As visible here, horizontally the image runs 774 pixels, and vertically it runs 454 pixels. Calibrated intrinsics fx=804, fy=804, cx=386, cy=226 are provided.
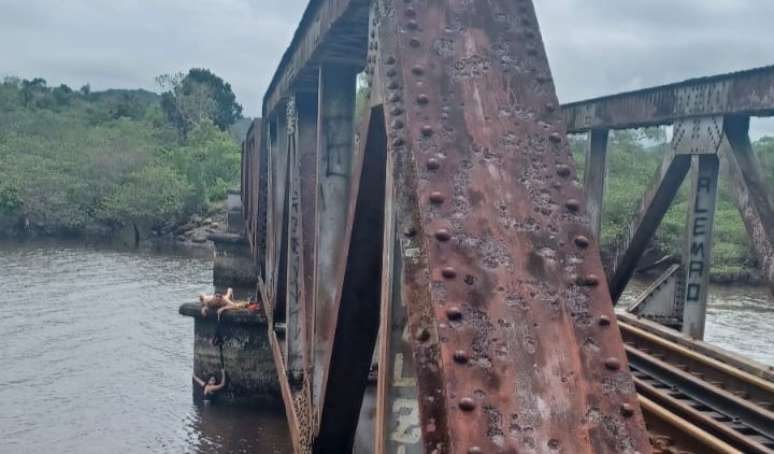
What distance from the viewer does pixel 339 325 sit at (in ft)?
10.4

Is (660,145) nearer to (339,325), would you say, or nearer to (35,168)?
(35,168)

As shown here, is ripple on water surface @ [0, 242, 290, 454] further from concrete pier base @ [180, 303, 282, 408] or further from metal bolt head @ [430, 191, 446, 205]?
metal bolt head @ [430, 191, 446, 205]

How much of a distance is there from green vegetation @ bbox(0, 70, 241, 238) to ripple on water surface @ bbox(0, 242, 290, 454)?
16.2m

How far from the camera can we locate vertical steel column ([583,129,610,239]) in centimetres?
727

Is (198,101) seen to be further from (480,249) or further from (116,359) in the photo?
(480,249)

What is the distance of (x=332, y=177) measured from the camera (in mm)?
4633

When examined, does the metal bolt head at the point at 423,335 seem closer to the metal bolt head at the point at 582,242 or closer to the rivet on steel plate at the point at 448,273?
the rivet on steel plate at the point at 448,273

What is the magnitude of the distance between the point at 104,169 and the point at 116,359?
115 ft

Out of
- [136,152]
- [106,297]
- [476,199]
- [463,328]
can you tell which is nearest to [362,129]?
[476,199]

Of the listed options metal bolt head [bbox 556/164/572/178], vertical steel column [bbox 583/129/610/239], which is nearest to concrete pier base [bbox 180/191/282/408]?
vertical steel column [bbox 583/129/610/239]

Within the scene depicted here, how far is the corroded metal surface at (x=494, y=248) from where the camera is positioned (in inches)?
65.1

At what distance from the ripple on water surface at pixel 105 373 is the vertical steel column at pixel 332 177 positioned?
853cm

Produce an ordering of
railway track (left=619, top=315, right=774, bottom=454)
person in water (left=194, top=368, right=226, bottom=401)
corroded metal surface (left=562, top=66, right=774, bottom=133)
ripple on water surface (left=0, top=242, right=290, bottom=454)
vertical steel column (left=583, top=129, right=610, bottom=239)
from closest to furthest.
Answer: corroded metal surface (left=562, top=66, right=774, bottom=133)
railway track (left=619, top=315, right=774, bottom=454)
vertical steel column (left=583, top=129, right=610, bottom=239)
ripple on water surface (left=0, top=242, right=290, bottom=454)
person in water (left=194, top=368, right=226, bottom=401)

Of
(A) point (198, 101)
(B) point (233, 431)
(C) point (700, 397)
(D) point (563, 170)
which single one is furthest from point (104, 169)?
(D) point (563, 170)
